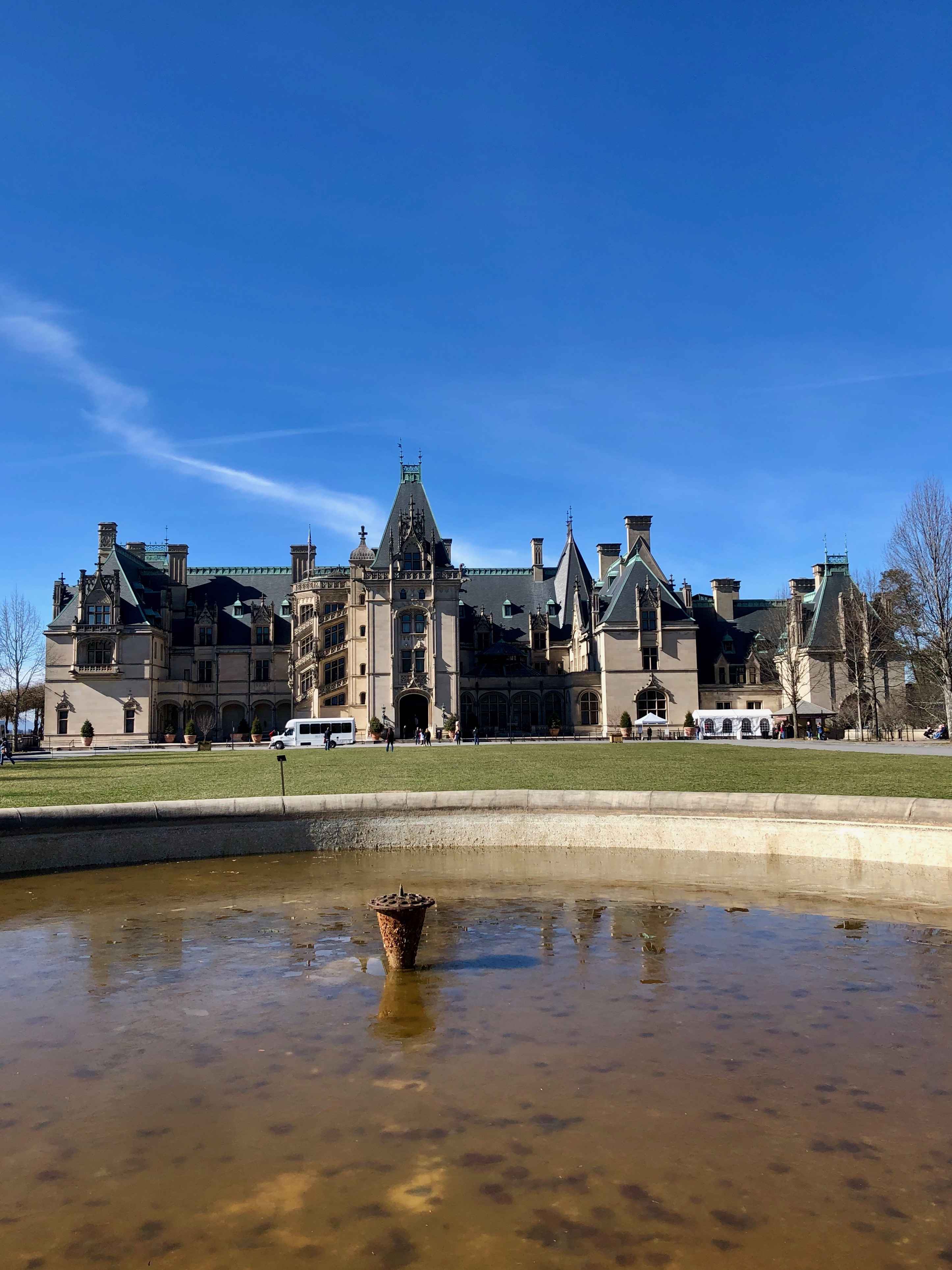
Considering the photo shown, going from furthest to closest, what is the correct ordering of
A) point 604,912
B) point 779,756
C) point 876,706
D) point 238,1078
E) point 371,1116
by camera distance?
point 876,706 → point 779,756 → point 604,912 → point 238,1078 → point 371,1116

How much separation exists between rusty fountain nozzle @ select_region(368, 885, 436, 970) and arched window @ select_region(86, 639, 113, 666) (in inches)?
2774

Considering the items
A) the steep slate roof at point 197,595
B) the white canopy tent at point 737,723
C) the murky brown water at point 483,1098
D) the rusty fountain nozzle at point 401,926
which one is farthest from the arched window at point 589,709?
the rusty fountain nozzle at point 401,926

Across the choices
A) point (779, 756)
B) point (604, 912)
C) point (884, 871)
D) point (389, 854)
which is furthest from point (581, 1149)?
point (779, 756)

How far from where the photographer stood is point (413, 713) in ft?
239

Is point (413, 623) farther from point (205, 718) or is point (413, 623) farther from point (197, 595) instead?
point (197, 595)

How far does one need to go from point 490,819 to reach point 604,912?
19.7 feet

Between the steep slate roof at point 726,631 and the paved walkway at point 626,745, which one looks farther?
the steep slate roof at point 726,631

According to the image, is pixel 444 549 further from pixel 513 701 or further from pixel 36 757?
pixel 36 757

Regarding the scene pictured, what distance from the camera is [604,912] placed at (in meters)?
13.7

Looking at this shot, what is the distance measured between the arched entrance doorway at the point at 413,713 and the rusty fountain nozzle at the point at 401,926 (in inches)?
2411

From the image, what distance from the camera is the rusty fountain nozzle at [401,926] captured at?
1057cm

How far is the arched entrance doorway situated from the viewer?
237 feet

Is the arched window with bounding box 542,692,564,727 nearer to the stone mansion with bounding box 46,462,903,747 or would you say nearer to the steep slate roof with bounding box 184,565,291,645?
the stone mansion with bounding box 46,462,903,747

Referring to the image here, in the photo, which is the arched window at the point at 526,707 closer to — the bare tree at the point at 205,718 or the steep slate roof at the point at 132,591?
the bare tree at the point at 205,718
